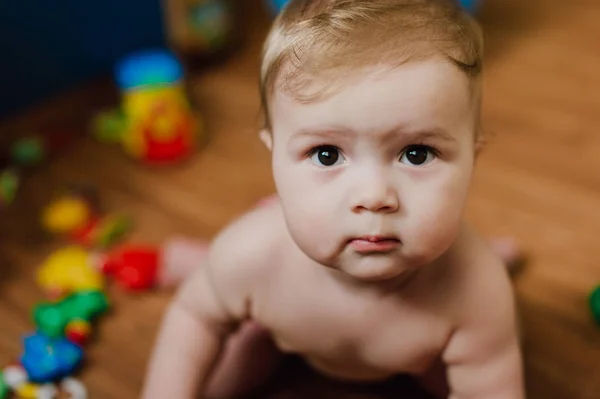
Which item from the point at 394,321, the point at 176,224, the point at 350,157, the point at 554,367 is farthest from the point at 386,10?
the point at 176,224

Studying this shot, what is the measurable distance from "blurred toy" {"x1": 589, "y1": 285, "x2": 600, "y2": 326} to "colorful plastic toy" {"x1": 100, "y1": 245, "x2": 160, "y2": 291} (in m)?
0.48

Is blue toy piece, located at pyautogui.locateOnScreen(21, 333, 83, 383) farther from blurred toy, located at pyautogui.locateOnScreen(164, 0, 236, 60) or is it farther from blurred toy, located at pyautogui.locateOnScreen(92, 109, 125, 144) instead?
blurred toy, located at pyautogui.locateOnScreen(164, 0, 236, 60)

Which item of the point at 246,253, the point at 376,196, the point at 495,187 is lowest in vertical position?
the point at 495,187

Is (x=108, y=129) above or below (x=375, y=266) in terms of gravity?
below

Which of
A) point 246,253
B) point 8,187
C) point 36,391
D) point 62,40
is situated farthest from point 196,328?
point 62,40

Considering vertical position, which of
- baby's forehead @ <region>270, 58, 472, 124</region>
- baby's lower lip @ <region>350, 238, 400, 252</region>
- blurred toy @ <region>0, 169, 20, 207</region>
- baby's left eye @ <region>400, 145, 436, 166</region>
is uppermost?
baby's forehead @ <region>270, 58, 472, 124</region>

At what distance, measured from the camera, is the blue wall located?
3.75ft

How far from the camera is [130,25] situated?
4.26ft

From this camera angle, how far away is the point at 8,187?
1.04 metres

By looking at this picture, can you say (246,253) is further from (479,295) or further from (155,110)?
(155,110)

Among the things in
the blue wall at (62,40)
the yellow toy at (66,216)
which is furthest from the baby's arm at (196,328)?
the blue wall at (62,40)

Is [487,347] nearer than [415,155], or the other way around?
[415,155]

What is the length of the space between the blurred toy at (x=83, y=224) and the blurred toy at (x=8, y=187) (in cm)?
6

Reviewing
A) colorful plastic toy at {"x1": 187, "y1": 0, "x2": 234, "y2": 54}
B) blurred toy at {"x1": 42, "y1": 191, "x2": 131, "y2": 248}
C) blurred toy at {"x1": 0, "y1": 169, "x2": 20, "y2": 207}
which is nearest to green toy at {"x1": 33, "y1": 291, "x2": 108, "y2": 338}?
blurred toy at {"x1": 42, "y1": 191, "x2": 131, "y2": 248}
